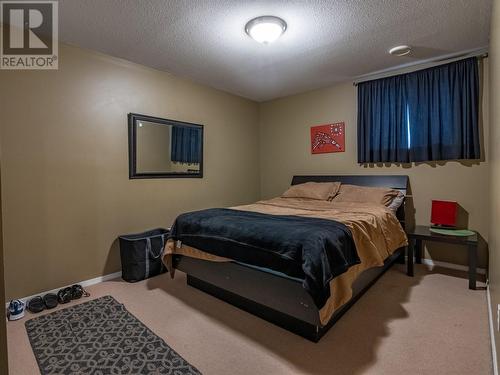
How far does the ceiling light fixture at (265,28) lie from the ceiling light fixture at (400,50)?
132cm

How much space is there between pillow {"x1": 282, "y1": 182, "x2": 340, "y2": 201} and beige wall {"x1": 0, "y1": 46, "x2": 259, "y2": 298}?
59.8 inches

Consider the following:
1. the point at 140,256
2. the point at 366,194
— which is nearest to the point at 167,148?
the point at 140,256

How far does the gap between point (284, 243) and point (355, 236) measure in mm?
646

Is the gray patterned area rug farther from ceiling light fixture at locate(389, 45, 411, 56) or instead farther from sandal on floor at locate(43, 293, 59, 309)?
ceiling light fixture at locate(389, 45, 411, 56)

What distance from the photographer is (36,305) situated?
7.70 feet

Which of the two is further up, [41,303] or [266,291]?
[266,291]

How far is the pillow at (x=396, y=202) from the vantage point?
3.17 meters

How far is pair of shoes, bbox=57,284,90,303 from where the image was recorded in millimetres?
2477

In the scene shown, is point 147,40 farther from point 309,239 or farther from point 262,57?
point 309,239

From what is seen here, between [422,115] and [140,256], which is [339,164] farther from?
[140,256]

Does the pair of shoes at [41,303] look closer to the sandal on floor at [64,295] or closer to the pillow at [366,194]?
the sandal on floor at [64,295]

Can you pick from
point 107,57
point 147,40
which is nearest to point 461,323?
point 147,40

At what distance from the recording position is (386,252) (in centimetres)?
257

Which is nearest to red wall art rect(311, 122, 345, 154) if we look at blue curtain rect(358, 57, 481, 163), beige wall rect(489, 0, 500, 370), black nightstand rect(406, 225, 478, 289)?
blue curtain rect(358, 57, 481, 163)
